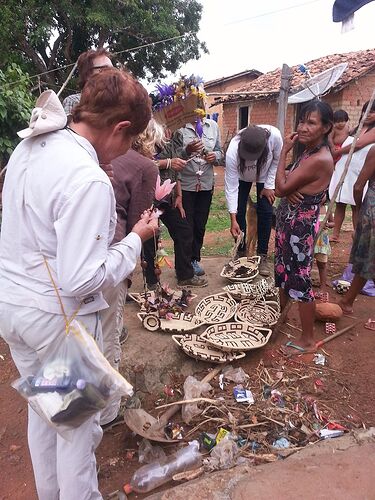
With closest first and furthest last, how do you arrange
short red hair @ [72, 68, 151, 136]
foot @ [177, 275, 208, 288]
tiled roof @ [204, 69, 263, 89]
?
short red hair @ [72, 68, 151, 136] < foot @ [177, 275, 208, 288] < tiled roof @ [204, 69, 263, 89]

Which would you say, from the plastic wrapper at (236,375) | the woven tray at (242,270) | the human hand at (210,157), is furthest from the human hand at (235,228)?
the plastic wrapper at (236,375)

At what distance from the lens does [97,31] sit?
14352mm

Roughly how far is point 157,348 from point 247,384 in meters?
0.70

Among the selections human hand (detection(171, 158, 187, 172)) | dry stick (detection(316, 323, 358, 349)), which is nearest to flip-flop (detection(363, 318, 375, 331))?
dry stick (detection(316, 323, 358, 349))

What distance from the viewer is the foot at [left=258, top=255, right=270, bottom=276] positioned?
4242mm

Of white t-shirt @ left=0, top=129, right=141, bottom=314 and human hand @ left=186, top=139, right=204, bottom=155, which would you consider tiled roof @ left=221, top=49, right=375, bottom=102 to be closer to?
human hand @ left=186, top=139, right=204, bottom=155

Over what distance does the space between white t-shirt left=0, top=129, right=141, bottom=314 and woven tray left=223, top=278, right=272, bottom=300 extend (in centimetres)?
233

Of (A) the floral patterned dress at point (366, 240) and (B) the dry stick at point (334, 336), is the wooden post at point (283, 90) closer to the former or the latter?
(A) the floral patterned dress at point (366, 240)

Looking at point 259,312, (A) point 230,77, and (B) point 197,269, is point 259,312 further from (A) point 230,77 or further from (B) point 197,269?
(A) point 230,77

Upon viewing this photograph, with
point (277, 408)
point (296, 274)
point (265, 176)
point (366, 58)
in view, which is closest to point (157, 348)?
point (277, 408)

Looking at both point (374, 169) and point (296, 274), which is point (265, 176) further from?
point (296, 274)

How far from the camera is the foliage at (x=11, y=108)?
4.39 metres

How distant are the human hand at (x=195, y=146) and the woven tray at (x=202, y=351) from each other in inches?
67.0

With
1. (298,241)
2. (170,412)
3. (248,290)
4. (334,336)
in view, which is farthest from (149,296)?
(334,336)
